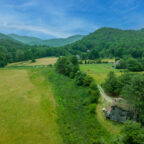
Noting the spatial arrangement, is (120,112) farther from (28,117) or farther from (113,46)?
(113,46)

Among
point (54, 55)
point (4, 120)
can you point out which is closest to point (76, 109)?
point (4, 120)

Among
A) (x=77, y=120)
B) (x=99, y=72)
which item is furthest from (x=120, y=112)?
(x=99, y=72)

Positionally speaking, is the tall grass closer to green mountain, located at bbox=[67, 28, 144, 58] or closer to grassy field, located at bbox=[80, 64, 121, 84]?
grassy field, located at bbox=[80, 64, 121, 84]

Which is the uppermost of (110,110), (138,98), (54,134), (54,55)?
(54,55)

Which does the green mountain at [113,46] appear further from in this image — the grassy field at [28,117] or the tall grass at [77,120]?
the grassy field at [28,117]

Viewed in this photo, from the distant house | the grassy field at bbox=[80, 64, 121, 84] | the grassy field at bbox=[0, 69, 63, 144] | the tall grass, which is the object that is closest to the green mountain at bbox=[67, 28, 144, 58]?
the grassy field at bbox=[80, 64, 121, 84]

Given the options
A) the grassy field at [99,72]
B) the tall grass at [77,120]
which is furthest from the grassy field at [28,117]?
the grassy field at [99,72]

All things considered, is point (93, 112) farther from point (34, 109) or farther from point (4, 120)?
point (4, 120)
